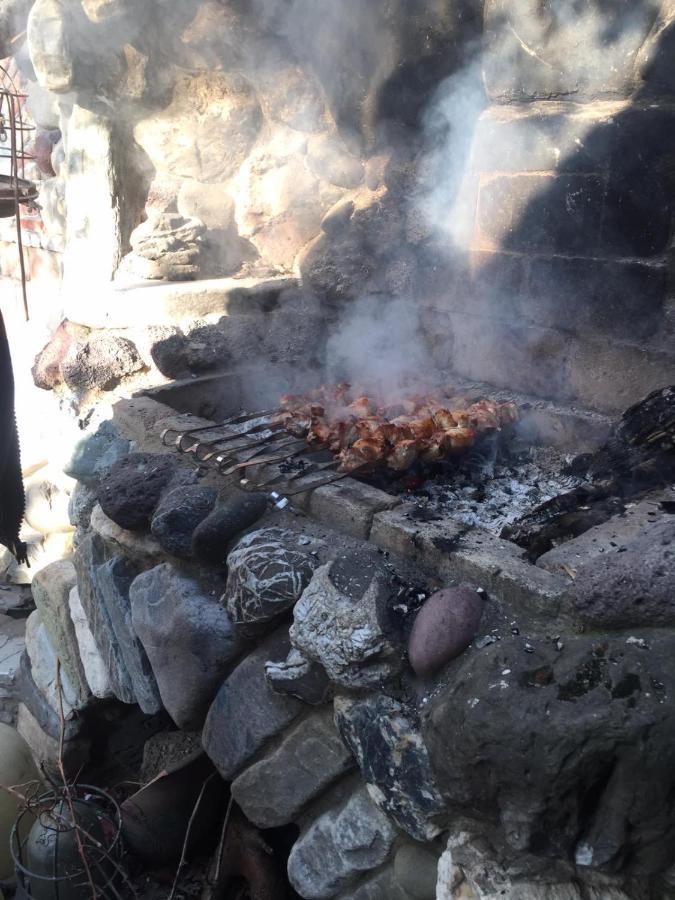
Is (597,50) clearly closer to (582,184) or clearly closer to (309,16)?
(582,184)

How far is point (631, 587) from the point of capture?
1.97 m

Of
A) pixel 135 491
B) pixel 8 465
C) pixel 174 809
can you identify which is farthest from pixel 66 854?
pixel 8 465

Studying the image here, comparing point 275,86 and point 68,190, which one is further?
point 68,190

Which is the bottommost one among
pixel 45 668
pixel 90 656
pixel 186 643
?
pixel 45 668

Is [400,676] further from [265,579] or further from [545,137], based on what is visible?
[545,137]

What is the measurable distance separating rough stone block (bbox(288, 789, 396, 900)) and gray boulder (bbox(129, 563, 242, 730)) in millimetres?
634

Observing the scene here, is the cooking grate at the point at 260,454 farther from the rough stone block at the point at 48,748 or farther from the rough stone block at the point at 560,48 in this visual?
the rough stone block at the point at 560,48

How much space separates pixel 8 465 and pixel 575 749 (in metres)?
2.79

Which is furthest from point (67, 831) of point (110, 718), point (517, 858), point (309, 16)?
point (309, 16)

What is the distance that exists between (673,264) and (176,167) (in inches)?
161

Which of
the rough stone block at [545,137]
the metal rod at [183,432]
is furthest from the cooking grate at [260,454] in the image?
the rough stone block at [545,137]

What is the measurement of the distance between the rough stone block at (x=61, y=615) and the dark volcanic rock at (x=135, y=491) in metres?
0.77

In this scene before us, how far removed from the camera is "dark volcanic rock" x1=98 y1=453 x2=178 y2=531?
3.27m

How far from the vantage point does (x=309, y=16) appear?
489cm
